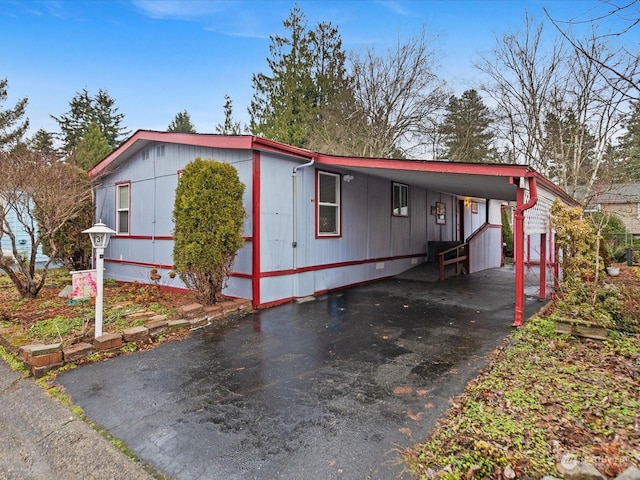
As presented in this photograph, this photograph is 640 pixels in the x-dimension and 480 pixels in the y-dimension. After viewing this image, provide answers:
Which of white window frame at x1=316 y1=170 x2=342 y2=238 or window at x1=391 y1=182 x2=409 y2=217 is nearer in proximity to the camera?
white window frame at x1=316 y1=170 x2=342 y2=238

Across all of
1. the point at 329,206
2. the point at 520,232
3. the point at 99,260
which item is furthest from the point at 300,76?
the point at 99,260

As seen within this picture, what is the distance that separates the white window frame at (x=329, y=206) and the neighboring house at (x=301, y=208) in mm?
26

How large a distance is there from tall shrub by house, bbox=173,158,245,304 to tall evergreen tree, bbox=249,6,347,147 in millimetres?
14031

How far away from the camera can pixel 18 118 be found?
22.2 metres

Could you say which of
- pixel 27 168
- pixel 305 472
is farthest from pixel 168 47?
pixel 305 472

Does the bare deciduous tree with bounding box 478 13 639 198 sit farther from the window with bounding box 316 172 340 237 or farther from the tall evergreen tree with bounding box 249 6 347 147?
the window with bounding box 316 172 340 237

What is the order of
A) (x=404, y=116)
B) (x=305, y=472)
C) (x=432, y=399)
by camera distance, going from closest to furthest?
(x=305, y=472)
(x=432, y=399)
(x=404, y=116)

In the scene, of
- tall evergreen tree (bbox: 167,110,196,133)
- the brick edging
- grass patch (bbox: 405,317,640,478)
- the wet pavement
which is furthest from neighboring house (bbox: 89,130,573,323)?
tall evergreen tree (bbox: 167,110,196,133)

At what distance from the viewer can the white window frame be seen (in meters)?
7.65

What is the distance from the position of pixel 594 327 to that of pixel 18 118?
99.7 ft

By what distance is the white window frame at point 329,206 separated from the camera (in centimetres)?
765

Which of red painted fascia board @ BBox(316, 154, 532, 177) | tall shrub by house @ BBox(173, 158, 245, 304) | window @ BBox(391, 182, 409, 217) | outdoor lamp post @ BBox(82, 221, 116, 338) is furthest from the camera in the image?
window @ BBox(391, 182, 409, 217)

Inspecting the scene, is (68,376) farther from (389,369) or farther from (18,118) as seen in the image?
(18,118)

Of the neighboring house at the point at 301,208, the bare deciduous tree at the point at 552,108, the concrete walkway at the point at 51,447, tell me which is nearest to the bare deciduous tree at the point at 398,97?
the bare deciduous tree at the point at 552,108
